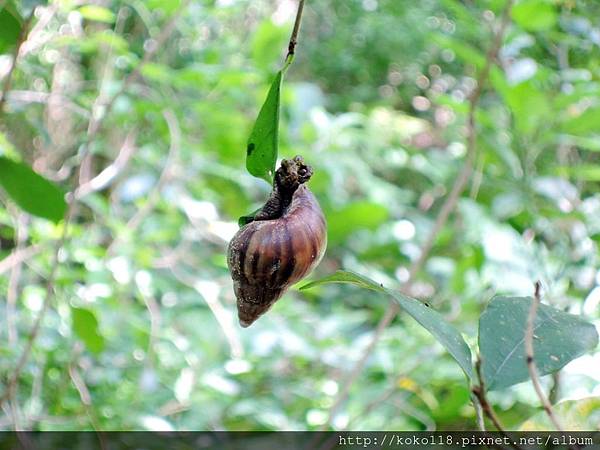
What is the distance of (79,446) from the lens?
0.84 meters

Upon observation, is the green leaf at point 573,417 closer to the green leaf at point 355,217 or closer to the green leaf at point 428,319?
the green leaf at point 428,319

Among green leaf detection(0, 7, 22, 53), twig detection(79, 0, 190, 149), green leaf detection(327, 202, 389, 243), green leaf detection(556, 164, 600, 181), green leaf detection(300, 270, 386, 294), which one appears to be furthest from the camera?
green leaf detection(327, 202, 389, 243)

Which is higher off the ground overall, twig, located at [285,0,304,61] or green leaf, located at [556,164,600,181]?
twig, located at [285,0,304,61]

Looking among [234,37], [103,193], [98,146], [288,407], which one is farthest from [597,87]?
[234,37]

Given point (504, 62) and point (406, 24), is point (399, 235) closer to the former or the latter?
point (504, 62)

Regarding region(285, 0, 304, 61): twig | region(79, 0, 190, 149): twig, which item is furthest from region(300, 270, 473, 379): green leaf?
region(79, 0, 190, 149): twig

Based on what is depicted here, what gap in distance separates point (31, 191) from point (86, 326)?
0.26 m

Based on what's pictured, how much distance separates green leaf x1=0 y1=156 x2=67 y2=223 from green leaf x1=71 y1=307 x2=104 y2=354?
23 cm

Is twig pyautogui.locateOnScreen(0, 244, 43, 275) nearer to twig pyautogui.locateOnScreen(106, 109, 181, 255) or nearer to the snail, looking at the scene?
twig pyautogui.locateOnScreen(106, 109, 181, 255)

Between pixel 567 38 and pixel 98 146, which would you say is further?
pixel 98 146

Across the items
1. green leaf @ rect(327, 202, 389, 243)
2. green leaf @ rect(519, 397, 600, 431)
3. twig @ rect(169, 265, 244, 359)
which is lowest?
twig @ rect(169, 265, 244, 359)

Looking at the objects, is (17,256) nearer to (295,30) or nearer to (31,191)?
(31,191)

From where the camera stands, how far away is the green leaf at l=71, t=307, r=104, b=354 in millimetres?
720

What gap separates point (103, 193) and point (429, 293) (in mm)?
770
